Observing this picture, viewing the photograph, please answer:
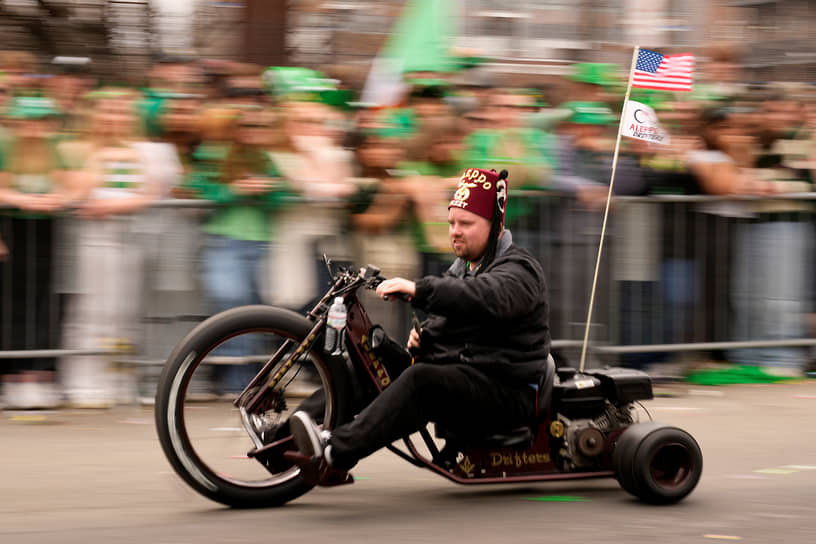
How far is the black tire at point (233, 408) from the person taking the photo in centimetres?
510

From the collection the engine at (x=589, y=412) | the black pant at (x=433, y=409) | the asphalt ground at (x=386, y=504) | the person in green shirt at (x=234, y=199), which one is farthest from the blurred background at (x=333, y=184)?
the black pant at (x=433, y=409)

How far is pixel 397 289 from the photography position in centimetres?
507

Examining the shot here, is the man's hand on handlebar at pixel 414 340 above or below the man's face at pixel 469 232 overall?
below

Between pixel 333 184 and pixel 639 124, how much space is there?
7.40ft

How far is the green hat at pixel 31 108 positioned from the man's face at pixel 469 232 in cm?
348

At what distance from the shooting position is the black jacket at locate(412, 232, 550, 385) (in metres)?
5.15

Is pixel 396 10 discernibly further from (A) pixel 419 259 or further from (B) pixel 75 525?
(B) pixel 75 525

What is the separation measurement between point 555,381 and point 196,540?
5.80 feet

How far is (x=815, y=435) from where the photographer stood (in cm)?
718

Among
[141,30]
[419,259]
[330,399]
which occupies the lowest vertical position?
[330,399]

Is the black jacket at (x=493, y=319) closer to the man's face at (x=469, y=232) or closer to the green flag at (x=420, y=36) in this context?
the man's face at (x=469, y=232)

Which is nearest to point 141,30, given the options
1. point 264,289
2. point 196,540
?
point 264,289

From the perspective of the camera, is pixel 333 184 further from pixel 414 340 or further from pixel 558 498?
pixel 558 498

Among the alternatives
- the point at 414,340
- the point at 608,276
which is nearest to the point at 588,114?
the point at 608,276
